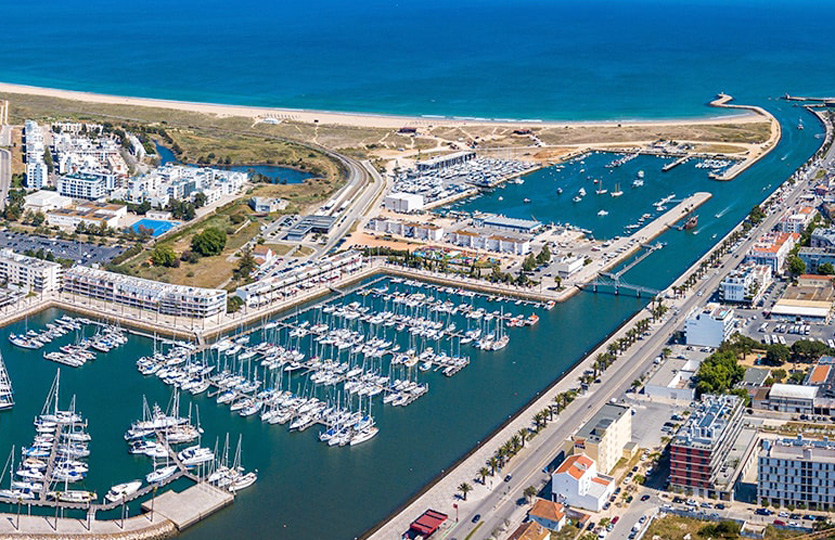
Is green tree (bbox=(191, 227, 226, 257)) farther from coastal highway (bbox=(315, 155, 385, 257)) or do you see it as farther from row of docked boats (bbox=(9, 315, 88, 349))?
row of docked boats (bbox=(9, 315, 88, 349))

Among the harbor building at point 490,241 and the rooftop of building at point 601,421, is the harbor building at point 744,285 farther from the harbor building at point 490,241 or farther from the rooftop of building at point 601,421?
the rooftop of building at point 601,421

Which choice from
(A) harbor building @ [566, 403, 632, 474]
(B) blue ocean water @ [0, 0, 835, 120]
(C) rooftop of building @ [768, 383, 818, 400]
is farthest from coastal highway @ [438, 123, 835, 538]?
(B) blue ocean water @ [0, 0, 835, 120]

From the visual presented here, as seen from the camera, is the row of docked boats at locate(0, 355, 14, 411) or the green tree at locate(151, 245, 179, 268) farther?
the green tree at locate(151, 245, 179, 268)

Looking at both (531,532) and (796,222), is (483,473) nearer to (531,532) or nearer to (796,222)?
(531,532)

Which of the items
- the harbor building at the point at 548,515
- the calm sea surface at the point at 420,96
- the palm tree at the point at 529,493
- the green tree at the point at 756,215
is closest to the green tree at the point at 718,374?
the calm sea surface at the point at 420,96

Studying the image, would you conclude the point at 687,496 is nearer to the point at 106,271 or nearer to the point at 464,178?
the point at 106,271

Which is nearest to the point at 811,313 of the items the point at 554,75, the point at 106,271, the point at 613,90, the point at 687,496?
the point at 687,496
